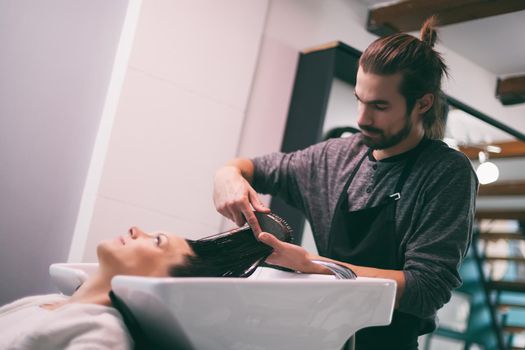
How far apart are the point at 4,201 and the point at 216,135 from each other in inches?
47.1

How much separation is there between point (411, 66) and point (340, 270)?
2.54 ft

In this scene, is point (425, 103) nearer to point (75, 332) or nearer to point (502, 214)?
point (75, 332)

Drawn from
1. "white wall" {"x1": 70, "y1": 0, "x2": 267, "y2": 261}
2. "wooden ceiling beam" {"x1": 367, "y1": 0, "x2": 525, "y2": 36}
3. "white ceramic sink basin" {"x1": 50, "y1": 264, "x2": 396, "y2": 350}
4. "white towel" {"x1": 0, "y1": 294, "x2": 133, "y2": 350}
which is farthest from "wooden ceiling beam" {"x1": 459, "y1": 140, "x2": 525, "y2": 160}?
"white towel" {"x1": 0, "y1": 294, "x2": 133, "y2": 350}

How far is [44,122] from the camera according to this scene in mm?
3098

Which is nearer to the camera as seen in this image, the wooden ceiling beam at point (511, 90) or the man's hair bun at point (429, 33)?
the man's hair bun at point (429, 33)

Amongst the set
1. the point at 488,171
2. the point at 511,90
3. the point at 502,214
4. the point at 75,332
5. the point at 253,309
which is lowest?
the point at 75,332

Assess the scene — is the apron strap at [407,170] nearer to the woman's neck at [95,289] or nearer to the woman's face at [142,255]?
the woman's face at [142,255]

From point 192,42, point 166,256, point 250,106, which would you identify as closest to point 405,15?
point 250,106

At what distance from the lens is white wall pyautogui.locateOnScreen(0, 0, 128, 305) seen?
9.83ft

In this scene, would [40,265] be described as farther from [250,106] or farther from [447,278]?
[447,278]

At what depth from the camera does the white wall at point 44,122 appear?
2996 millimetres

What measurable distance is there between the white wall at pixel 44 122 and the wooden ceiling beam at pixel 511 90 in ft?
11.9

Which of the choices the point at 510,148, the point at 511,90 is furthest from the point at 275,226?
the point at 510,148

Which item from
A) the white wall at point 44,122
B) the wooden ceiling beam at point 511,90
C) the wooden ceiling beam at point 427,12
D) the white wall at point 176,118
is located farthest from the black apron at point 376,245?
the wooden ceiling beam at point 511,90
